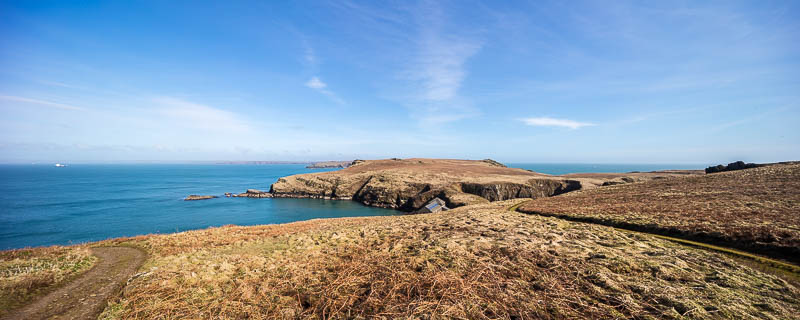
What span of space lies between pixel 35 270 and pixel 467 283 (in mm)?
12056

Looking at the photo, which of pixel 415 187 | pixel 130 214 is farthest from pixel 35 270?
pixel 130 214

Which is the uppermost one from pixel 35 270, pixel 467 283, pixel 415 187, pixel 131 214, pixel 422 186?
pixel 467 283

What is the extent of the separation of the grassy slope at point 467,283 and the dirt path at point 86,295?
1.90ft

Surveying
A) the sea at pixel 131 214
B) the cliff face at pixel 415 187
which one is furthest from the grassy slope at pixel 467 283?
the cliff face at pixel 415 187

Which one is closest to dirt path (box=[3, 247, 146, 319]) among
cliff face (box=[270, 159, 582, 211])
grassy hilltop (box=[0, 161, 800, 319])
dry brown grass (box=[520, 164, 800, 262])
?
grassy hilltop (box=[0, 161, 800, 319])

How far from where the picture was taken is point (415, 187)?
7300 centimetres

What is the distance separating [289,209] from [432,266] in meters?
66.0

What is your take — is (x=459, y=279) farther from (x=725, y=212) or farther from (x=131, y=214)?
(x=131, y=214)

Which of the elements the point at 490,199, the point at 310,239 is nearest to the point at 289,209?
the point at 490,199

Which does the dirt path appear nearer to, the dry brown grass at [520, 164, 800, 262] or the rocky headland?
the dry brown grass at [520, 164, 800, 262]

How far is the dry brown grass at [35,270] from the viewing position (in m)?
6.36

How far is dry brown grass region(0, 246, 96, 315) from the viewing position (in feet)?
20.9

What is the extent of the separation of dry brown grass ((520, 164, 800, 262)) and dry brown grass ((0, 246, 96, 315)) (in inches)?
790

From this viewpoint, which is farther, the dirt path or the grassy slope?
the dirt path
